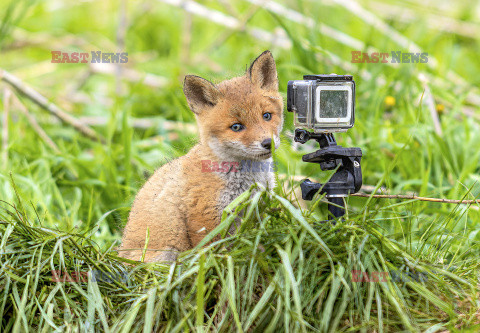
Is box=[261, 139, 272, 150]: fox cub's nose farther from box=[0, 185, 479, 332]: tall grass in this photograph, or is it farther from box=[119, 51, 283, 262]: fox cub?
box=[0, 185, 479, 332]: tall grass

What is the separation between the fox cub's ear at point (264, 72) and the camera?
271 centimetres

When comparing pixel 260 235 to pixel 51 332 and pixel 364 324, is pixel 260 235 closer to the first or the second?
pixel 364 324

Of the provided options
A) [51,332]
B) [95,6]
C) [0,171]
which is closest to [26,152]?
[0,171]

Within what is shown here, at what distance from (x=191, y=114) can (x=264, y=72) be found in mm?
1749

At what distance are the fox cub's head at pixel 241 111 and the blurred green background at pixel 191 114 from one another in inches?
12.8

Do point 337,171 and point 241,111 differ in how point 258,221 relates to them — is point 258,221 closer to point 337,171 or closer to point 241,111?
point 337,171

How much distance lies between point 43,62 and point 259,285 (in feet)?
20.9

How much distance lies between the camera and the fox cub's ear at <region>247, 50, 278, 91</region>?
107 inches

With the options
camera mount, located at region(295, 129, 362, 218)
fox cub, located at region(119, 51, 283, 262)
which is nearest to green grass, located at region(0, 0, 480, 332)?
camera mount, located at region(295, 129, 362, 218)

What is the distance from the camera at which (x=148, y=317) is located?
6.48 feet

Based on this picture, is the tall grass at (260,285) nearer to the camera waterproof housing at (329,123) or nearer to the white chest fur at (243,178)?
the camera waterproof housing at (329,123)

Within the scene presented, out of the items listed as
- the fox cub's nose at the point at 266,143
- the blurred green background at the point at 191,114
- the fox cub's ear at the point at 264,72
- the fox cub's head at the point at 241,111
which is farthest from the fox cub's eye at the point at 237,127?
the blurred green background at the point at 191,114

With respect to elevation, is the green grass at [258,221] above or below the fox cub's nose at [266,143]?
below

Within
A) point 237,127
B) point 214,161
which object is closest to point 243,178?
point 214,161
